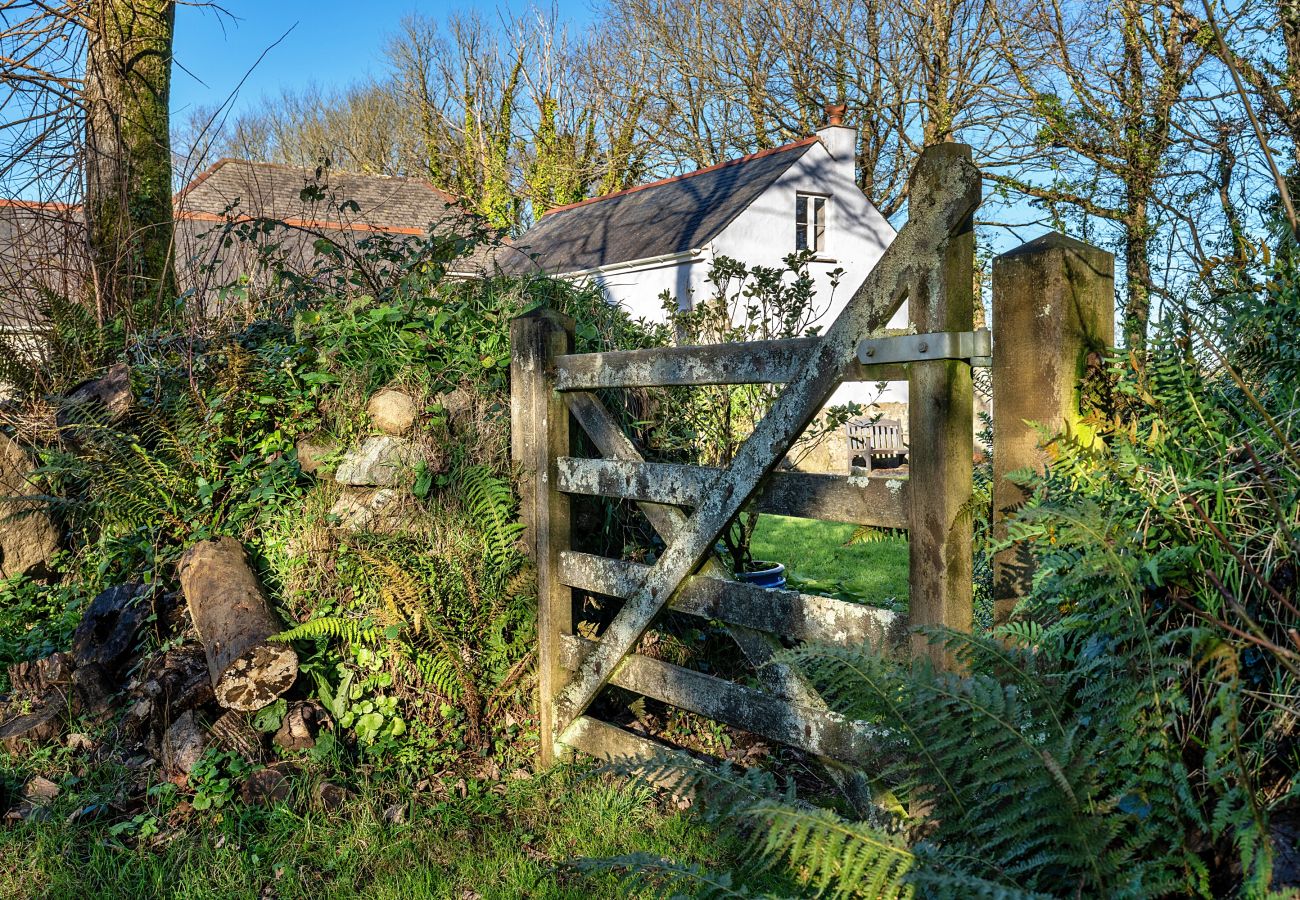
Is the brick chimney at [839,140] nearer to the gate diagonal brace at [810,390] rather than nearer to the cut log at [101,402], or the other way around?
the cut log at [101,402]

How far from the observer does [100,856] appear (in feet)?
10.8

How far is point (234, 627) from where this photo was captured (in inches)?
160

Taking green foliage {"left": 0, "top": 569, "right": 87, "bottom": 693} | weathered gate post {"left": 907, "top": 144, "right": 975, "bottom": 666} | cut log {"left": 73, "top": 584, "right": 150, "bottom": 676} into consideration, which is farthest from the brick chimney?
weathered gate post {"left": 907, "top": 144, "right": 975, "bottom": 666}

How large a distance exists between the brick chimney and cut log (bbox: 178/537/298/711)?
59.3 ft

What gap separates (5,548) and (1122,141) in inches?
390

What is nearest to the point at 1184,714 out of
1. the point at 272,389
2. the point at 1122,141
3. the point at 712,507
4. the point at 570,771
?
the point at 712,507

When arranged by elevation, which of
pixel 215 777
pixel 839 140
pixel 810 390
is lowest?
pixel 215 777

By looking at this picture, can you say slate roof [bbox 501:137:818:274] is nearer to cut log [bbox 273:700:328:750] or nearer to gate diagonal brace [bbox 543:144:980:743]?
cut log [bbox 273:700:328:750]

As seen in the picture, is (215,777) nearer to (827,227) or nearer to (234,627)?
(234,627)

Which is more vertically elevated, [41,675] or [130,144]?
[130,144]

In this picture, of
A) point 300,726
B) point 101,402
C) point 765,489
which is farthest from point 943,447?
point 101,402

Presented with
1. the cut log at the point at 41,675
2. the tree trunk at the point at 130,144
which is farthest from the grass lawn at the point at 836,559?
the tree trunk at the point at 130,144

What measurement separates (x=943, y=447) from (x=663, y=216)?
61.9 feet

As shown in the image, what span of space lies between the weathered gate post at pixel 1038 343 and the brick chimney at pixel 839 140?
19044mm
